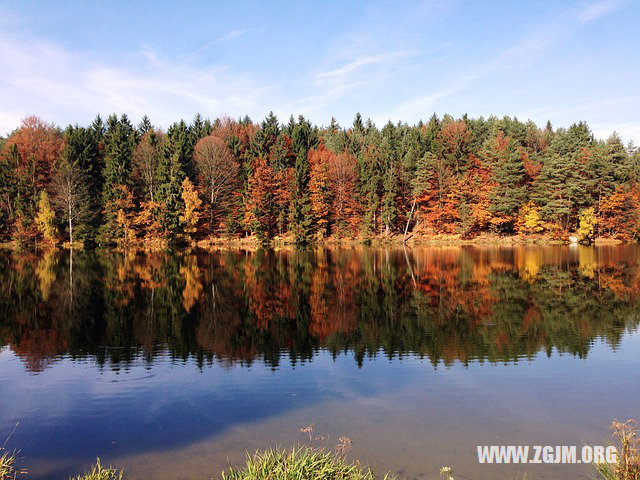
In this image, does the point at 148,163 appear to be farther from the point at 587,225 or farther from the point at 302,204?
the point at 587,225

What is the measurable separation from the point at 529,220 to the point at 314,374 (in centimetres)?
6046

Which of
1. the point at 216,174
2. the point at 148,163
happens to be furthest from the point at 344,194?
the point at 148,163

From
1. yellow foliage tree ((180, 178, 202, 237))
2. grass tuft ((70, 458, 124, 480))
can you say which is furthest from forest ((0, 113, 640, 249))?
grass tuft ((70, 458, 124, 480))

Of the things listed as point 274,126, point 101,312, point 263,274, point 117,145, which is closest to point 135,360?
Result: point 101,312

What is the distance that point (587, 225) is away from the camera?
60594 mm

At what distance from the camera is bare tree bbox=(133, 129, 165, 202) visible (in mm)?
64625

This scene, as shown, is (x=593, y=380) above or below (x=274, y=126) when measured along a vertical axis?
below

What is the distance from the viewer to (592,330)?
15102mm

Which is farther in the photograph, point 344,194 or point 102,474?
point 344,194

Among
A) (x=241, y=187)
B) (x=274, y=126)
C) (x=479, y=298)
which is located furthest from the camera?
(x=274, y=126)

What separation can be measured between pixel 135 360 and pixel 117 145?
201ft

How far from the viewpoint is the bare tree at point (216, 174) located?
223 ft

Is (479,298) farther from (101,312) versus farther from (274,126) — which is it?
(274,126)

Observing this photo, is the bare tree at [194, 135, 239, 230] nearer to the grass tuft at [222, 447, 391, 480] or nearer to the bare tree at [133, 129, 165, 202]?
the bare tree at [133, 129, 165, 202]
